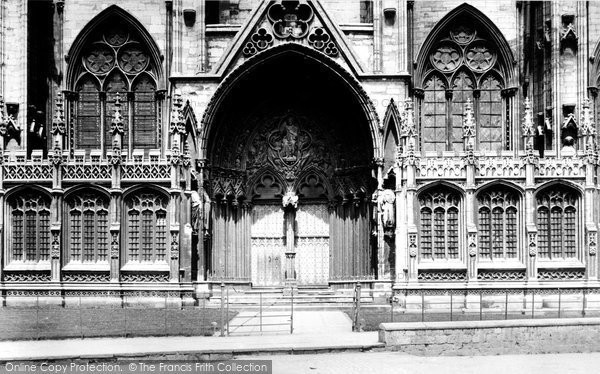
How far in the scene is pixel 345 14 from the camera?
43.3 m

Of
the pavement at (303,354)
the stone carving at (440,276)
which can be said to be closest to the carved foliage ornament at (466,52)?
the stone carving at (440,276)

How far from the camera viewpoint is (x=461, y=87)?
43156mm

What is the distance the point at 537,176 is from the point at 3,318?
61.9 feet

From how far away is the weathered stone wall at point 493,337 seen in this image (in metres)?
23.4

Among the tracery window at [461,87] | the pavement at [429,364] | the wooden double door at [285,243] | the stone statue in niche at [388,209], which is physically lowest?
the pavement at [429,364]

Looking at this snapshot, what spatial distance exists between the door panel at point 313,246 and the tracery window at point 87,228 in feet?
28.5

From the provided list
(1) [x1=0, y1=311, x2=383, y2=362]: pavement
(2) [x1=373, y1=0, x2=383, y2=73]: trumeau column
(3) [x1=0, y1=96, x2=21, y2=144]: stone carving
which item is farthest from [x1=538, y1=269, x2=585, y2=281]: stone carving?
(3) [x1=0, y1=96, x2=21, y2=144]: stone carving

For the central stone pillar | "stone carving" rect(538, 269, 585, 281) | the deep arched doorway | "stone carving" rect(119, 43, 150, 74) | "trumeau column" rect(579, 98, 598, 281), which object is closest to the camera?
"trumeau column" rect(579, 98, 598, 281)

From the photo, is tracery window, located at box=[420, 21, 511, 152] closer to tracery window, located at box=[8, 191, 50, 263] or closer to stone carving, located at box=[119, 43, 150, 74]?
stone carving, located at box=[119, 43, 150, 74]

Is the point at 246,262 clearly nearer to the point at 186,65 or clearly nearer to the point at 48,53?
the point at 186,65

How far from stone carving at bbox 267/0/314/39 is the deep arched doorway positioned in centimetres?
120

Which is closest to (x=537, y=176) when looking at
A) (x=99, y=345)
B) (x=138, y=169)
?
(x=138, y=169)

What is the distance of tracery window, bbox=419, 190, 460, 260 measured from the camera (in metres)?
36.2

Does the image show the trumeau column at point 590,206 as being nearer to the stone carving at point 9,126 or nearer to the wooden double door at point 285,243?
the wooden double door at point 285,243
